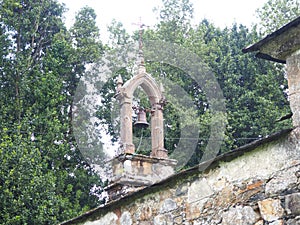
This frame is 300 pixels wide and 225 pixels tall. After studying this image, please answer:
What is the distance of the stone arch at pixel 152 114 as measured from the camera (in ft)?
33.2

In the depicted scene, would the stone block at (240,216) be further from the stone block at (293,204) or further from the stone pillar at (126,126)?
the stone pillar at (126,126)

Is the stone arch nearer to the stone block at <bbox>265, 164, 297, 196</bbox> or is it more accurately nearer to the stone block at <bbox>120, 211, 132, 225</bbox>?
the stone block at <bbox>120, 211, 132, 225</bbox>

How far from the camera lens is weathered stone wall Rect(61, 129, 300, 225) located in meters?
4.65

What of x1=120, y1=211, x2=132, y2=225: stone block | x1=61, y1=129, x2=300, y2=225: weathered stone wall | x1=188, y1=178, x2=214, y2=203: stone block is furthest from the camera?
x1=120, y1=211, x2=132, y2=225: stone block

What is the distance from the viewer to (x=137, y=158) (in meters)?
9.98

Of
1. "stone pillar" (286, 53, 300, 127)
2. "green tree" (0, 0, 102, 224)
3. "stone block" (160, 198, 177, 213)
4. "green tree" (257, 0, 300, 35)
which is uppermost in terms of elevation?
"green tree" (257, 0, 300, 35)

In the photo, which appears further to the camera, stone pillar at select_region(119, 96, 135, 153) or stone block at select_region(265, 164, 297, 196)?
stone pillar at select_region(119, 96, 135, 153)

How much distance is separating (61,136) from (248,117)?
5607 millimetres

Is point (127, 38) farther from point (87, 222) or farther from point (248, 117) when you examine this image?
point (87, 222)

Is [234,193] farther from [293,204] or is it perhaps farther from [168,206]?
[168,206]

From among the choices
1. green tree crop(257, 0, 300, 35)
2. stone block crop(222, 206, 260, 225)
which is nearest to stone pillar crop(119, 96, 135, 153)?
stone block crop(222, 206, 260, 225)

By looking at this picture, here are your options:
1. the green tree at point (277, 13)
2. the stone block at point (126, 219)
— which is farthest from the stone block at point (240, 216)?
the green tree at point (277, 13)

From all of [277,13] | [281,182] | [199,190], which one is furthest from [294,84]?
[277,13]

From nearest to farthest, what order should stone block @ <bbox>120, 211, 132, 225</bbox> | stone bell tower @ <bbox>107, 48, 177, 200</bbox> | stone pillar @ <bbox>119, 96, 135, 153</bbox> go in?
stone block @ <bbox>120, 211, 132, 225</bbox>
stone bell tower @ <bbox>107, 48, 177, 200</bbox>
stone pillar @ <bbox>119, 96, 135, 153</bbox>
